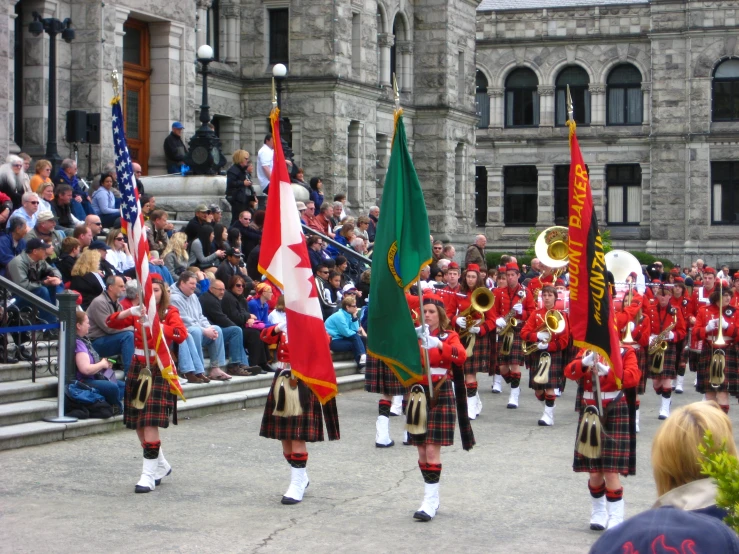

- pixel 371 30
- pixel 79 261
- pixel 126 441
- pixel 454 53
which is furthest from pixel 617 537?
pixel 454 53

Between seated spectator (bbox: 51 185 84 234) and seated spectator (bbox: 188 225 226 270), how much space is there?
5.98 ft

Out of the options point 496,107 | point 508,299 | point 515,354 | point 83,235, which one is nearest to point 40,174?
point 83,235

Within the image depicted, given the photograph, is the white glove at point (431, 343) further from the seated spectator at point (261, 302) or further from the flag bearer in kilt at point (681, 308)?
the flag bearer in kilt at point (681, 308)

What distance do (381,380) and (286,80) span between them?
726 inches

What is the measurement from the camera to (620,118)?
5175 centimetres

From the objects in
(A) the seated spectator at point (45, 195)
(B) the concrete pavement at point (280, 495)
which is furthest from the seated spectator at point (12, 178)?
(B) the concrete pavement at point (280, 495)

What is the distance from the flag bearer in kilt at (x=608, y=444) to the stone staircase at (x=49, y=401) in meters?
5.20

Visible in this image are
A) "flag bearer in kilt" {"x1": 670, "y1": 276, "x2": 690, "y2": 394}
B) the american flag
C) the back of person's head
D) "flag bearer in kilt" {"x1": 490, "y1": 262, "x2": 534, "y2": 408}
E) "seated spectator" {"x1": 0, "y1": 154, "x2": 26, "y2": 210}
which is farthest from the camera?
"flag bearer in kilt" {"x1": 670, "y1": 276, "x2": 690, "y2": 394}

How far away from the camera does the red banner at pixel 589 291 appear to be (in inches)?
351

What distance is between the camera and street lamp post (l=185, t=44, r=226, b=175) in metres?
20.7

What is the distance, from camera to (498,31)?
52.4 meters

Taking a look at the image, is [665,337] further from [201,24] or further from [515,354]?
[201,24]

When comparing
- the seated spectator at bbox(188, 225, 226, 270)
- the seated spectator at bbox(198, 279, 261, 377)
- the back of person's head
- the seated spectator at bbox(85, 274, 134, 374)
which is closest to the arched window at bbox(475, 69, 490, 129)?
the seated spectator at bbox(188, 225, 226, 270)

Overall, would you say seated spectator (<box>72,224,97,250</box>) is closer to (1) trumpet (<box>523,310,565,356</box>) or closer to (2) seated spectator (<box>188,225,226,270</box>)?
(2) seated spectator (<box>188,225,226,270</box>)
